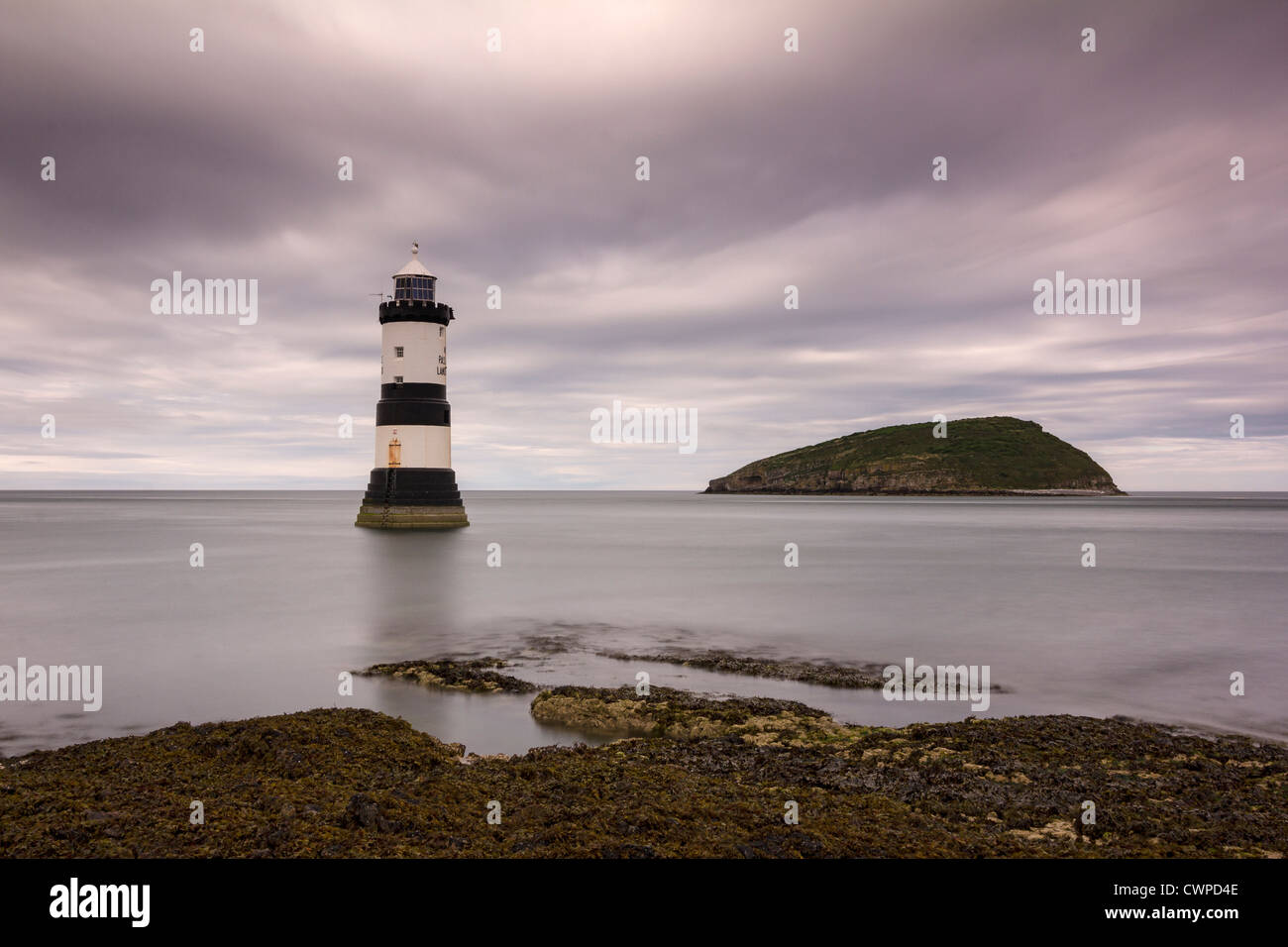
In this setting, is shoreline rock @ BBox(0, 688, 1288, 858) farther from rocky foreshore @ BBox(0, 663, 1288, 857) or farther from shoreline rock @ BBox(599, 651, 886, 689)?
shoreline rock @ BBox(599, 651, 886, 689)

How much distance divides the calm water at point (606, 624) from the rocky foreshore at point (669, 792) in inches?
95.8

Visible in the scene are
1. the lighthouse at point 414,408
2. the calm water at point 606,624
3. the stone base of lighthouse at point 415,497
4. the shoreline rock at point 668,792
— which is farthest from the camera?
the stone base of lighthouse at point 415,497

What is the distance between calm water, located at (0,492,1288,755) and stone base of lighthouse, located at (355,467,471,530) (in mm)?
1721

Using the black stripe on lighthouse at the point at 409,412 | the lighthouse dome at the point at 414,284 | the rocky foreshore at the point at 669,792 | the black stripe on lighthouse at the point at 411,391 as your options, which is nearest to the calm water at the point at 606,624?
the rocky foreshore at the point at 669,792

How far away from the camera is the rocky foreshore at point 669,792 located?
242 inches

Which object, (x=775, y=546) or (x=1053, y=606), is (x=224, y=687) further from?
(x=775, y=546)

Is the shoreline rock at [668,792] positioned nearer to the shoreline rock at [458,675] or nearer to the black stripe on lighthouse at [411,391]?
the shoreline rock at [458,675]

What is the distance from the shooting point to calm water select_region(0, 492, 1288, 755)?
1393 centimetres

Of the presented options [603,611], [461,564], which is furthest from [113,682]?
[461,564]

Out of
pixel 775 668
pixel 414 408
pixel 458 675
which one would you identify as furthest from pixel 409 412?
pixel 775 668

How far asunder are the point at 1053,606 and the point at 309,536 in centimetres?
5786

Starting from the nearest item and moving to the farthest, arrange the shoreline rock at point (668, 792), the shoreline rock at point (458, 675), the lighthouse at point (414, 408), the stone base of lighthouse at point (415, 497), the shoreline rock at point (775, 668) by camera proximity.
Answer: the shoreline rock at point (668, 792)
the shoreline rock at point (458, 675)
the shoreline rock at point (775, 668)
the lighthouse at point (414, 408)
the stone base of lighthouse at point (415, 497)

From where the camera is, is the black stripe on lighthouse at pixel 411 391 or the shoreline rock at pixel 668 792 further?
the black stripe on lighthouse at pixel 411 391
